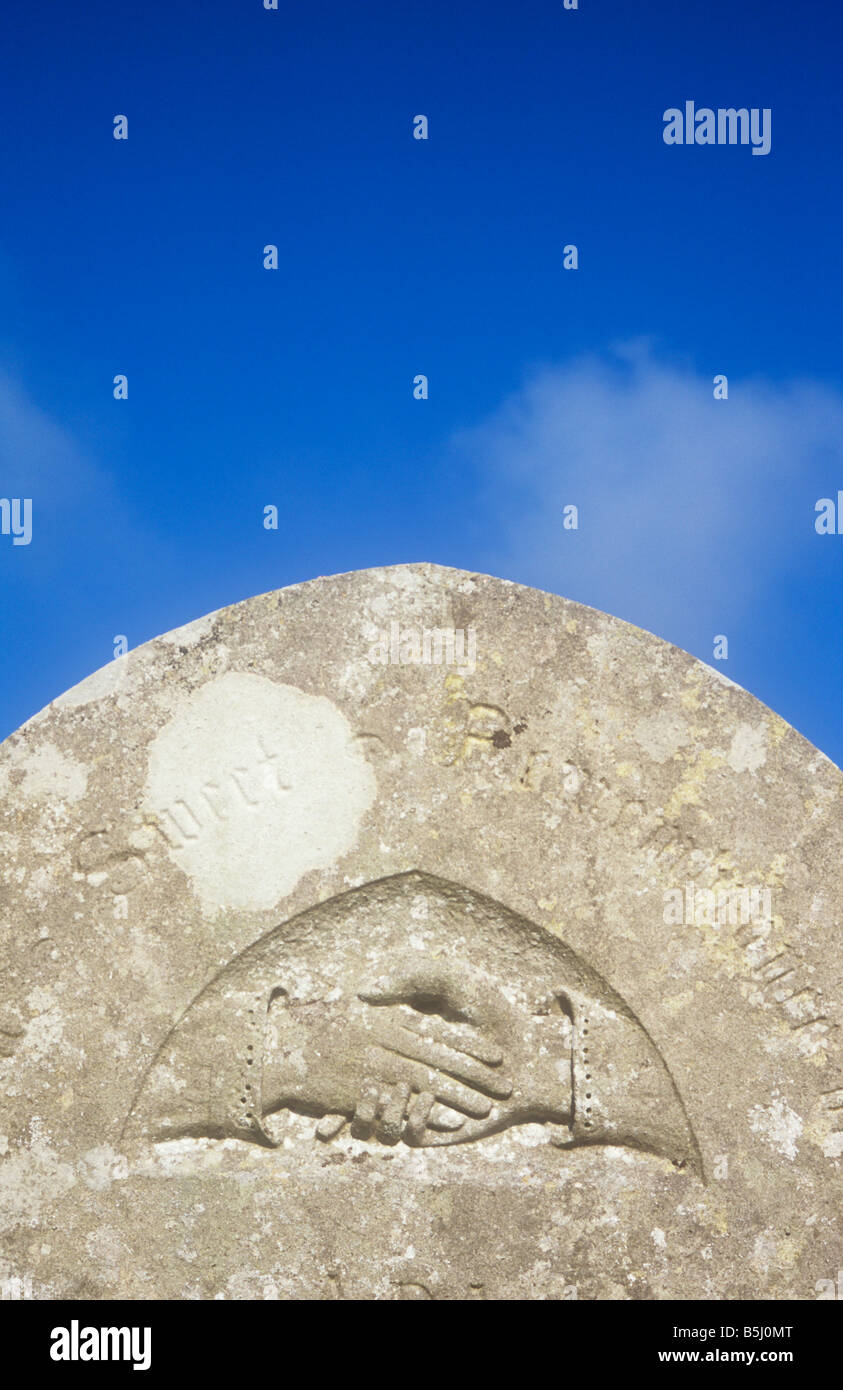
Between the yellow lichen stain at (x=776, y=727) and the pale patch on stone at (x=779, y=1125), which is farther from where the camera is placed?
the yellow lichen stain at (x=776, y=727)

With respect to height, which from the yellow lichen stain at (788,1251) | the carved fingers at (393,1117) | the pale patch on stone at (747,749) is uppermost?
the pale patch on stone at (747,749)

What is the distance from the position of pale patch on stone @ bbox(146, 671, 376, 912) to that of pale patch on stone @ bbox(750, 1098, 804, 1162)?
1.55 m

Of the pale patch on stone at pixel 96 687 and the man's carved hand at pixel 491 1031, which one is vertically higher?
the pale patch on stone at pixel 96 687

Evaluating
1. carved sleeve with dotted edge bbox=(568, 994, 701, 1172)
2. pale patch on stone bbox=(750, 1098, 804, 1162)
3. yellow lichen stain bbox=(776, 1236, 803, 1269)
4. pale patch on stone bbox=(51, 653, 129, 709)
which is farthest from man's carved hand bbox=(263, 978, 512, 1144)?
pale patch on stone bbox=(51, 653, 129, 709)

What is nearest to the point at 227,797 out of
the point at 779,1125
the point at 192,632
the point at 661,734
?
the point at 192,632

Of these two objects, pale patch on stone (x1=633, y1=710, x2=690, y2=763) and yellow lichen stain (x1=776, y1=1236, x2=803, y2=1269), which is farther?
pale patch on stone (x1=633, y1=710, x2=690, y2=763)

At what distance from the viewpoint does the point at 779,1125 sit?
2949mm

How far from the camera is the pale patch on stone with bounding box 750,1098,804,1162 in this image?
294 centimetres

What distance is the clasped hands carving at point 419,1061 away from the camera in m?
3.01

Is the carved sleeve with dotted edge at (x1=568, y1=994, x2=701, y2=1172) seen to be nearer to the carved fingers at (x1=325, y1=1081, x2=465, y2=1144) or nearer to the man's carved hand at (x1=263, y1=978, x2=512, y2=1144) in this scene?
the man's carved hand at (x1=263, y1=978, x2=512, y2=1144)

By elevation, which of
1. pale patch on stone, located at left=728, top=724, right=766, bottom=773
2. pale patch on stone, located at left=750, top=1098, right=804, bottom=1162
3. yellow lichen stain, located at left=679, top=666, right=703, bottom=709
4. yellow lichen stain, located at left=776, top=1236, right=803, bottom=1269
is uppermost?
yellow lichen stain, located at left=679, top=666, right=703, bottom=709

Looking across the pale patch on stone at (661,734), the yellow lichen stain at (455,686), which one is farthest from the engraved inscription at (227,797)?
the pale patch on stone at (661,734)

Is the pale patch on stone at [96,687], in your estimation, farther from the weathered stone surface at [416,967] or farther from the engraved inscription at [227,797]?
the engraved inscription at [227,797]

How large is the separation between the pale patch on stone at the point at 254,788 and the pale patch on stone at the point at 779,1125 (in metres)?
1.55
